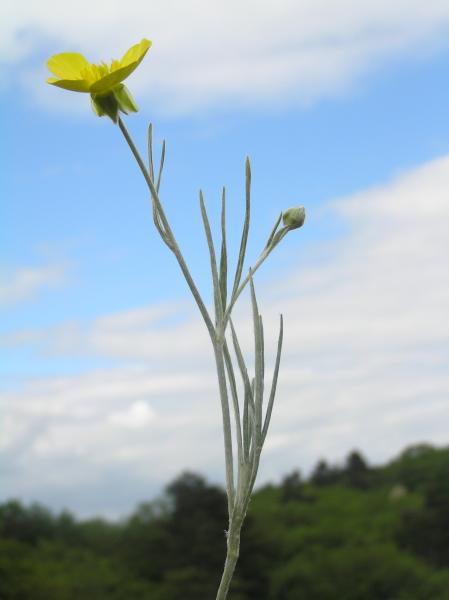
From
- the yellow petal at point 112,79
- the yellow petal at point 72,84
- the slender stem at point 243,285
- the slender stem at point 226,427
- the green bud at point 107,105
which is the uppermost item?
Result: the yellow petal at point 72,84

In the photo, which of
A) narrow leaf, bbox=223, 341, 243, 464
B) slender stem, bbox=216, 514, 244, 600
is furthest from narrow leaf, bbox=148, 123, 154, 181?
slender stem, bbox=216, 514, 244, 600

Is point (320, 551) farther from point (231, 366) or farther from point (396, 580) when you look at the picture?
point (231, 366)

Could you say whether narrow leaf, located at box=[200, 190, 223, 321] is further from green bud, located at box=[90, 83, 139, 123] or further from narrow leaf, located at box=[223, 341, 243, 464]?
green bud, located at box=[90, 83, 139, 123]

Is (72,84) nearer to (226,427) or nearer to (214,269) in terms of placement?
(214,269)

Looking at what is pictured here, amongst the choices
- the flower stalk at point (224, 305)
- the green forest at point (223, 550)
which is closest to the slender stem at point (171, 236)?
the flower stalk at point (224, 305)

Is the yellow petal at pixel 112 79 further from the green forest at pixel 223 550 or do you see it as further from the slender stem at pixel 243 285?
the green forest at pixel 223 550

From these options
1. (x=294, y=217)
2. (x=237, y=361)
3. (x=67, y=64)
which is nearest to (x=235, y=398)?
(x=237, y=361)
